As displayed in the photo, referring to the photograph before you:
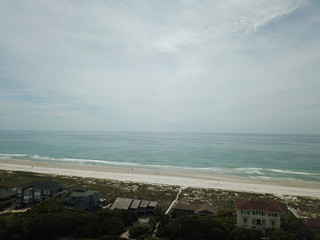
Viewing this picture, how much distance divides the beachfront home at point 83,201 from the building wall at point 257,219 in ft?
68.9

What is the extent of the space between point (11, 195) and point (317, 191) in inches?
2457

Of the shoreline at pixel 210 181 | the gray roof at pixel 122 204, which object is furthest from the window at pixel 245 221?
the shoreline at pixel 210 181

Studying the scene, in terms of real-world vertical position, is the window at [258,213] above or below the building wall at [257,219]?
above

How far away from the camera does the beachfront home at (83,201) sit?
31.8 metres

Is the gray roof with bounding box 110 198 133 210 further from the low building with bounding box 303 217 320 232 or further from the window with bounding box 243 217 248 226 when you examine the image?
the low building with bounding box 303 217 320 232

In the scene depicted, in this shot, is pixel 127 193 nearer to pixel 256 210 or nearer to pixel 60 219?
pixel 60 219

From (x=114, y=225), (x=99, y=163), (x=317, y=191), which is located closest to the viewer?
(x=114, y=225)

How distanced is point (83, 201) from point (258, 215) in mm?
24046

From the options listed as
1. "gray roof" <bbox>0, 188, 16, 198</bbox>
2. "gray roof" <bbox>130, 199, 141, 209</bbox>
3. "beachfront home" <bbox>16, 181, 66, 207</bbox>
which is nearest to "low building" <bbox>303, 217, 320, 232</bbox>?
"gray roof" <bbox>130, 199, 141, 209</bbox>

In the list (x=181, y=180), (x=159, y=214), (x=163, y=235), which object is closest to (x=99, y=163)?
(x=181, y=180)

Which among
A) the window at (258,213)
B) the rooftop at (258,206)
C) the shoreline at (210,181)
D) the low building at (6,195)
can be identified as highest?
the rooftop at (258,206)

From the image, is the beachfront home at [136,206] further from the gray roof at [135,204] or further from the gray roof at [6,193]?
the gray roof at [6,193]

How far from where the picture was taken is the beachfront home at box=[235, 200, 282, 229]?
991 inches

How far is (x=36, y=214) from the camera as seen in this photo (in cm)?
2544
